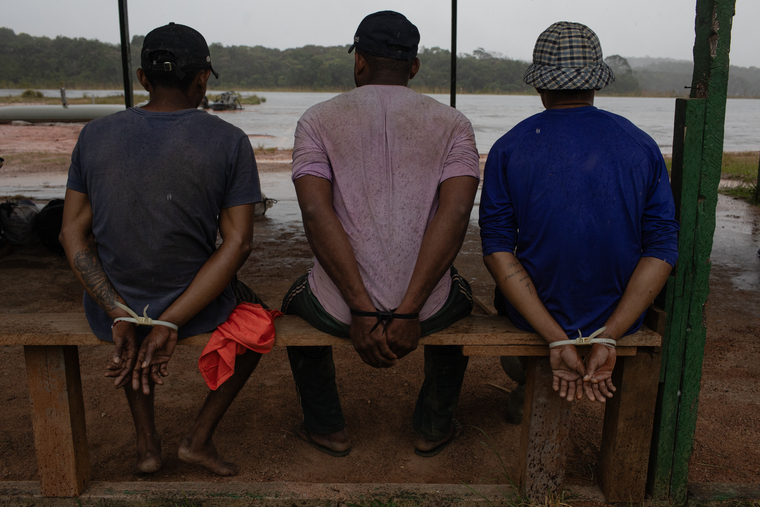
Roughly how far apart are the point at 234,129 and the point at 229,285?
0.57 meters

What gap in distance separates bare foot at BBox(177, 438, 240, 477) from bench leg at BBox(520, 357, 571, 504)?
3.70 ft

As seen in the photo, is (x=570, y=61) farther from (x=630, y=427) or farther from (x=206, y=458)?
(x=206, y=458)

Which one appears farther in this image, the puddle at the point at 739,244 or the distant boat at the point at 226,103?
the distant boat at the point at 226,103

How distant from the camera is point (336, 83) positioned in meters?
31.1

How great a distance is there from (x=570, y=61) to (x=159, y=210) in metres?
1.41

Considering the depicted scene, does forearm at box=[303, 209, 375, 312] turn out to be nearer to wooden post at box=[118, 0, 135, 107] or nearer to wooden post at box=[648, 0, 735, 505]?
wooden post at box=[648, 0, 735, 505]

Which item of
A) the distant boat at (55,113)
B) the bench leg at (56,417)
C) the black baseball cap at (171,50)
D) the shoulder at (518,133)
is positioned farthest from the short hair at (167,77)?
the distant boat at (55,113)

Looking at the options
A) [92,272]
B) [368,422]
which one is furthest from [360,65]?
[368,422]

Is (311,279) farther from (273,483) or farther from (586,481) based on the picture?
(586,481)

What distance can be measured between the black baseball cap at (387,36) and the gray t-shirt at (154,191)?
0.55 meters

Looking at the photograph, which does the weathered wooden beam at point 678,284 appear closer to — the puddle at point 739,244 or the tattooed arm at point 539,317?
the tattooed arm at point 539,317

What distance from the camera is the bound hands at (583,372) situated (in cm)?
180

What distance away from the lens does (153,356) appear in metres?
1.89

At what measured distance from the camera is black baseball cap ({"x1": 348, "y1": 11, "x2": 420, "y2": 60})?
1944 mm
